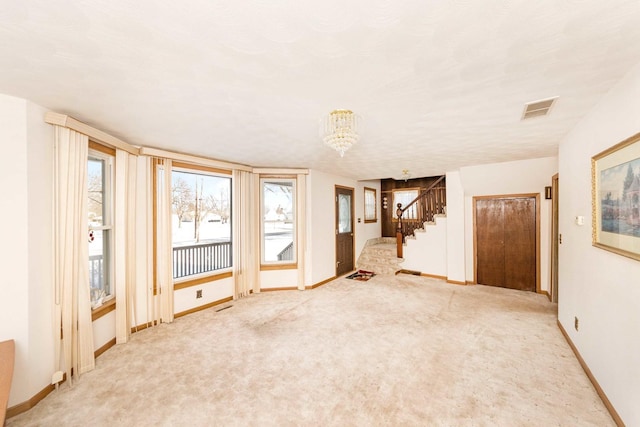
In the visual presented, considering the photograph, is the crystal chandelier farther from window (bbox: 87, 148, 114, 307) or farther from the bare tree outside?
the bare tree outside

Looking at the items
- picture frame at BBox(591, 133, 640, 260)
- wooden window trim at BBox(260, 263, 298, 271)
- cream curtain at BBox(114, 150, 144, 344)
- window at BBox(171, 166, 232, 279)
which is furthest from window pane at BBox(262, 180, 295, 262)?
picture frame at BBox(591, 133, 640, 260)

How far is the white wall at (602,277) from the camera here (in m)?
1.73

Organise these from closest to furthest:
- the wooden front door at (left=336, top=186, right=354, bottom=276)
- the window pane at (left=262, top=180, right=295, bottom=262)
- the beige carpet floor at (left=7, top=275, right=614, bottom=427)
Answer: the beige carpet floor at (left=7, top=275, right=614, bottom=427) < the window pane at (left=262, top=180, right=295, bottom=262) < the wooden front door at (left=336, top=186, right=354, bottom=276)

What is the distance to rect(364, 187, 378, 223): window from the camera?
25.1 feet

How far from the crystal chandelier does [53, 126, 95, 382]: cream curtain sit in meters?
2.47

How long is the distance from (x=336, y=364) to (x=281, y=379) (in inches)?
23.1

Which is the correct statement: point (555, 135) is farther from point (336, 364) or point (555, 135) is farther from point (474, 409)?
point (336, 364)

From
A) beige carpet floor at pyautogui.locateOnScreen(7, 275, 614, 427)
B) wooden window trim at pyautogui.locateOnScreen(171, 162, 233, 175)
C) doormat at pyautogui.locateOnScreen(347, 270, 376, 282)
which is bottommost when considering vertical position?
beige carpet floor at pyautogui.locateOnScreen(7, 275, 614, 427)

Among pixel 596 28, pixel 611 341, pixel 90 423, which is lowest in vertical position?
pixel 90 423

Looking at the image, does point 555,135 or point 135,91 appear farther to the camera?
point 555,135

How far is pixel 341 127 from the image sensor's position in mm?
2312

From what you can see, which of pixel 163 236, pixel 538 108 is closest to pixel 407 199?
pixel 538 108

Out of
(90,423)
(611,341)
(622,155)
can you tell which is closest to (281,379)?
(90,423)

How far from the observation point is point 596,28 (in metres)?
1.28
